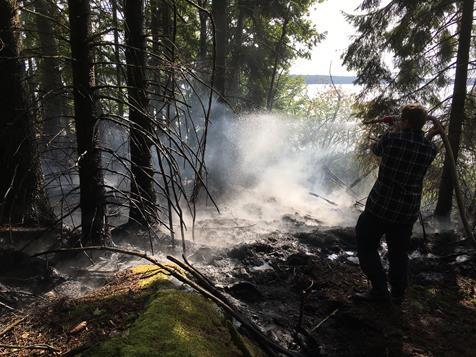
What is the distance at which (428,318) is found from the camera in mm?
3912

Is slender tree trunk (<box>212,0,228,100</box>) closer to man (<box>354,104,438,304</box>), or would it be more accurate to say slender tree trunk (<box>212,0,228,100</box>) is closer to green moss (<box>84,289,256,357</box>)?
man (<box>354,104,438,304</box>)

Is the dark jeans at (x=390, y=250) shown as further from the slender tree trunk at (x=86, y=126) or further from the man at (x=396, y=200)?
the slender tree trunk at (x=86, y=126)

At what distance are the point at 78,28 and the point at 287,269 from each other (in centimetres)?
400

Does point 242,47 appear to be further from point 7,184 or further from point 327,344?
point 327,344

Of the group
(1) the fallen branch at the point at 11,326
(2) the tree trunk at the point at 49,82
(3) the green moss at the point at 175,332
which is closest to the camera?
(3) the green moss at the point at 175,332

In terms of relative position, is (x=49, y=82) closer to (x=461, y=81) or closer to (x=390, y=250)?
(x=390, y=250)

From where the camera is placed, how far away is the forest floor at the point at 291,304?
2.55 m

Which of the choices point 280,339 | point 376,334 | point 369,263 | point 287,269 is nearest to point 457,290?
point 369,263

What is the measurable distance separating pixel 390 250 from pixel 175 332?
2928 millimetres

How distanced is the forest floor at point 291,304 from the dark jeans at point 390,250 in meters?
0.30

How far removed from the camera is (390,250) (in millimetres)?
4113

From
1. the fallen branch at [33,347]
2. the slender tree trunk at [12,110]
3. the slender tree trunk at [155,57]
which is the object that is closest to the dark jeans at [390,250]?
the slender tree trunk at [155,57]

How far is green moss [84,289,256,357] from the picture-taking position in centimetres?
202

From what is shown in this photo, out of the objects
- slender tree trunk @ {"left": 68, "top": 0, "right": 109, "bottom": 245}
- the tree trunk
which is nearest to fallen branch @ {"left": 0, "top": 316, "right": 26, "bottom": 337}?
slender tree trunk @ {"left": 68, "top": 0, "right": 109, "bottom": 245}
